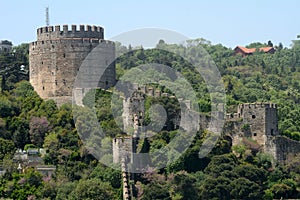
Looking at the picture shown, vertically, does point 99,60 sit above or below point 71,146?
above

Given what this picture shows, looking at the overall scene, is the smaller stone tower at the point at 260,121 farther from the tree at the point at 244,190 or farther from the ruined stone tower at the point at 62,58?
the ruined stone tower at the point at 62,58

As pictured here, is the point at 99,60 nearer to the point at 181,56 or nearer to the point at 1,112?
the point at 1,112

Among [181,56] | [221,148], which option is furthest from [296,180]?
[181,56]

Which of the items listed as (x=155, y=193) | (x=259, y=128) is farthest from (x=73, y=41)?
(x=155, y=193)

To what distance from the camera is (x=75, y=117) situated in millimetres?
52562

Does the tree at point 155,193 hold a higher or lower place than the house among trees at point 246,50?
lower

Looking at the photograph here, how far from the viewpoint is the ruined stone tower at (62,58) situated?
182 feet

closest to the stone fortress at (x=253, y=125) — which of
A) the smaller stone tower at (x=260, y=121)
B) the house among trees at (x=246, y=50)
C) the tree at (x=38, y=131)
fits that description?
the smaller stone tower at (x=260, y=121)

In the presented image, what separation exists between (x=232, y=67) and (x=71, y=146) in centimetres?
3275

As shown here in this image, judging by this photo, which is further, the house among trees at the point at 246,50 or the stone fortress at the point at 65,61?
the house among trees at the point at 246,50

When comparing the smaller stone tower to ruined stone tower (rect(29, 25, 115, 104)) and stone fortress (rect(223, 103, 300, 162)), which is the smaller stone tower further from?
ruined stone tower (rect(29, 25, 115, 104))

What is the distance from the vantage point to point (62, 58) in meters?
55.5

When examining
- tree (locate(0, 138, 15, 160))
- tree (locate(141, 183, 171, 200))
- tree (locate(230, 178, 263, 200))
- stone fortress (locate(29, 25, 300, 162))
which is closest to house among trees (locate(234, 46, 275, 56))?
stone fortress (locate(29, 25, 300, 162))

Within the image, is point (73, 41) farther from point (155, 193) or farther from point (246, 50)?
point (246, 50)
